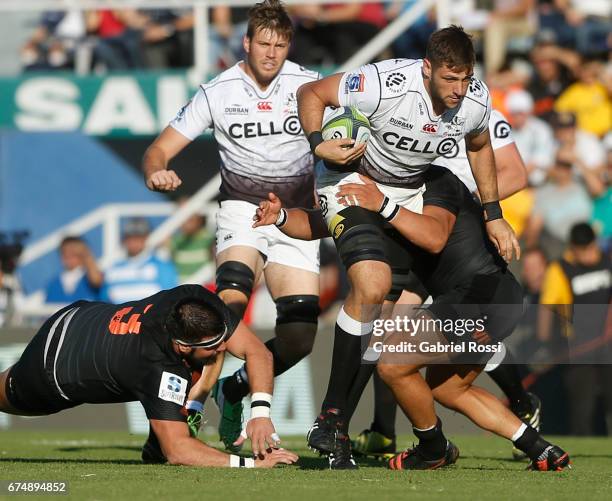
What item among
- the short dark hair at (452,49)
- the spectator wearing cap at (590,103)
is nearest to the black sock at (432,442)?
the short dark hair at (452,49)

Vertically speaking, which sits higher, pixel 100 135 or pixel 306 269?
pixel 100 135

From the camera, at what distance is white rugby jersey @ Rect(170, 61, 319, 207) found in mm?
9805

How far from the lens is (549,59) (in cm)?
1677

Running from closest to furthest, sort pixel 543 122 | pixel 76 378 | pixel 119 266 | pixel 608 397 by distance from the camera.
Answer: pixel 76 378 → pixel 608 397 → pixel 119 266 → pixel 543 122

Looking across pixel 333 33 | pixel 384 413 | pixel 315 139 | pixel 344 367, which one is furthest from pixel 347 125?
pixel 333 33

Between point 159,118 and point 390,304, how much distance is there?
743 cm

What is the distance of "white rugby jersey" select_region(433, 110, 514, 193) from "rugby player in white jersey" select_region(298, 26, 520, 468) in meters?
1.53

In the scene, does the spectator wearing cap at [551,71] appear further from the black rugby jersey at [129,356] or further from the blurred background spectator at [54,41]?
the black rugby jersey at [129,356]

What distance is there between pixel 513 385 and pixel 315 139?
9.26 ft

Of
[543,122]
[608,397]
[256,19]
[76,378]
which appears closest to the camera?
[76,378]

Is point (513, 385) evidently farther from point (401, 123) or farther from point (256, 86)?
point (256, 86)

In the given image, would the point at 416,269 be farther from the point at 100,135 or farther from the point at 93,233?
the point at 93,233

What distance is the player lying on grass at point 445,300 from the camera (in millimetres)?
7980

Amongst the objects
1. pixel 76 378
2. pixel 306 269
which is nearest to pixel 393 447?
pixel 306 269
